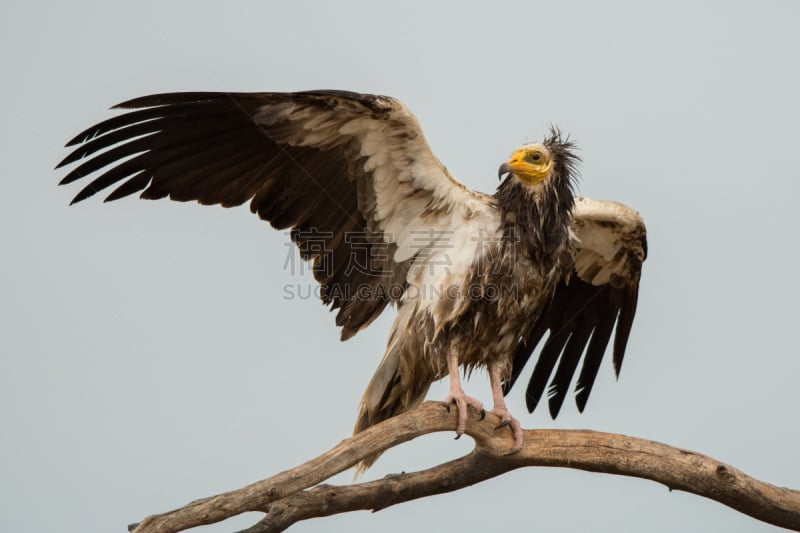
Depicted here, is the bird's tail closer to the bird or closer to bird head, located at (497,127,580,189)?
the bird

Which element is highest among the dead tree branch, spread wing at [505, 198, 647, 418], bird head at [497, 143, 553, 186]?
bird head at [497, 143, 553, 186]

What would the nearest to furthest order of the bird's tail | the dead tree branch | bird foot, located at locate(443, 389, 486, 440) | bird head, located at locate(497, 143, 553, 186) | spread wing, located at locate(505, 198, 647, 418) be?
the dead tree branch
bird foot, located at locate(443, 389, 486, 440)
bird head, located at locate(497, 143, 553, 186)
the bird's tail
spread wing, located at locate(505, 198, 647, 418)

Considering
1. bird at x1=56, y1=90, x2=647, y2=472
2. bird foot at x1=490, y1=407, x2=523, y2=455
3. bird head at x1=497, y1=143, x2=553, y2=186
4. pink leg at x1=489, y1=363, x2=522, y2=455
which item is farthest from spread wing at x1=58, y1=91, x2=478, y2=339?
bird foot at x1=490, y1=407, x2=523, y2=455

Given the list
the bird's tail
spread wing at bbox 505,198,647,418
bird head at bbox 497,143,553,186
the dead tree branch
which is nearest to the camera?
the dead tree branch

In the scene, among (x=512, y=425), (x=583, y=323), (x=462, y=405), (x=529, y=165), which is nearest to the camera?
(x=462, y=405)

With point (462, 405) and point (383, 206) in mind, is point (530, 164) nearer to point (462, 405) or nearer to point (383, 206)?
point (383, 206)

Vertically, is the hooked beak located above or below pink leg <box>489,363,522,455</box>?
above

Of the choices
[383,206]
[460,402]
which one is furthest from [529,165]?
[460,402]

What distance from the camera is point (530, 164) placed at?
23.2 ft

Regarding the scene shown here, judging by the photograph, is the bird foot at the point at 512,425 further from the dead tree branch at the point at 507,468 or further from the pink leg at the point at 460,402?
the pink leg at the point at 460,402

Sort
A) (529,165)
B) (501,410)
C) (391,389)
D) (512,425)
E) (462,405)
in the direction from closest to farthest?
(462,405) < (512,425) < (501,410) < (529,165) < (391,389)

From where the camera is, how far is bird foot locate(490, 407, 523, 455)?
661 centimetres

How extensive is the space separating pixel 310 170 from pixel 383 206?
554 millimetres

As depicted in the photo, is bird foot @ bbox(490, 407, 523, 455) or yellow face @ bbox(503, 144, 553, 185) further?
yellow face @ bbox(503, 144, 553, 185)
